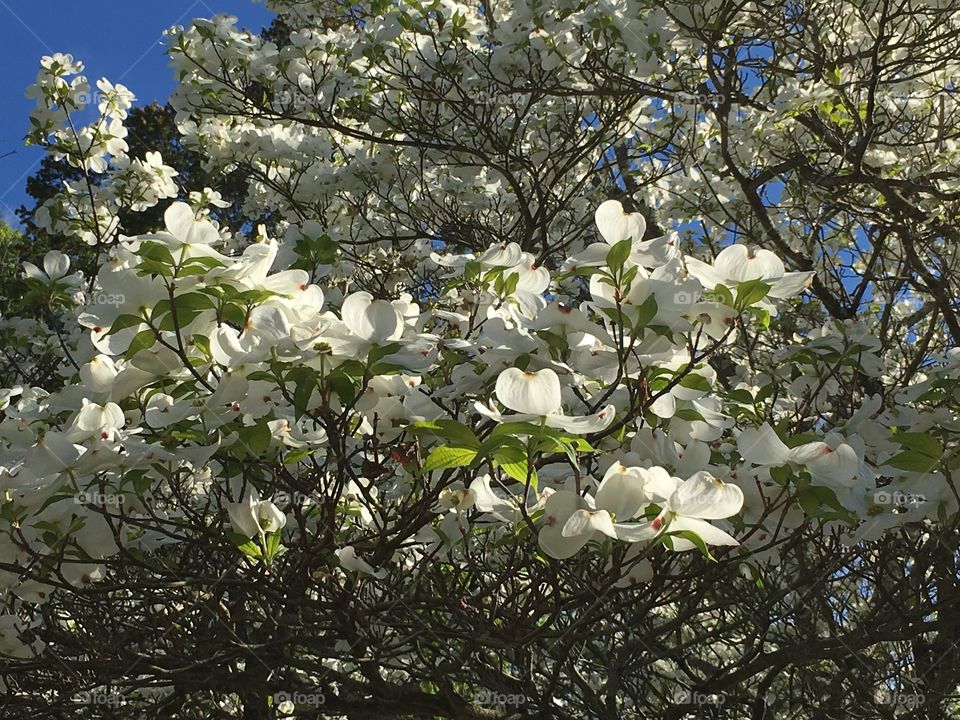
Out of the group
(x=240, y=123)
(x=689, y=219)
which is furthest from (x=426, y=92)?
(x=689, y=219)

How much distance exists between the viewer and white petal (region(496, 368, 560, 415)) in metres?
1.05

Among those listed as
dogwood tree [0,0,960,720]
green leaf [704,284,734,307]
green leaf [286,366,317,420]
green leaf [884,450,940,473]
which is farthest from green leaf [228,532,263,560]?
green leaf [884,450,940,473]

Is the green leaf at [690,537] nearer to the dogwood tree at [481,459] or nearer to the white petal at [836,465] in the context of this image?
the dogwood tree at [481,459]

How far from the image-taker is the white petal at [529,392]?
1.05m

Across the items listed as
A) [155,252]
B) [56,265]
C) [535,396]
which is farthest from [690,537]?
[56,265]

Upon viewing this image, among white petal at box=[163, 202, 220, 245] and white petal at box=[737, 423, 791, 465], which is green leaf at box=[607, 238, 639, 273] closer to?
white petal at box=[737, 423, 791, 465]

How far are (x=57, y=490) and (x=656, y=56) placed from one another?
7.59 feet

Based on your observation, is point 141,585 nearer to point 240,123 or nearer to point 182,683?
point 182,683

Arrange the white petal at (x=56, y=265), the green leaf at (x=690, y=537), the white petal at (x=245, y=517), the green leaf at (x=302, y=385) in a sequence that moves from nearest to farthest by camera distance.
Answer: the green leaf at (x=690, y=537) → the green leaf at (x=302, y=385) → the white petal at (x=245, y=517) → the white petal at (x=56, y=265)

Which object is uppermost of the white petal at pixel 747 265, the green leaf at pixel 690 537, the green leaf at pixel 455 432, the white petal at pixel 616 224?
the white petal at pixel 616 224

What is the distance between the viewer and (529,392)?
1.05 metres

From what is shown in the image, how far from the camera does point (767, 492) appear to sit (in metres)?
1.42

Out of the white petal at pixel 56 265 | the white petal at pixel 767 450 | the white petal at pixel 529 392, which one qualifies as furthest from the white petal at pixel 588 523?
the white petal at pixel 56 265

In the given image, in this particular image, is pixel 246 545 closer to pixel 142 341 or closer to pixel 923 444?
pixel 142 341
